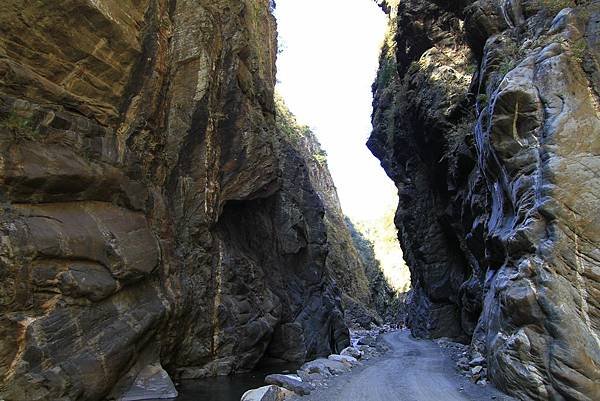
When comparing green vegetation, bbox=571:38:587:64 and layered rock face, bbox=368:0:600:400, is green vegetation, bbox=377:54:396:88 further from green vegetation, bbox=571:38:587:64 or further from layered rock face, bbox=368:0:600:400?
green vegetation, bbox=571:38:587:64

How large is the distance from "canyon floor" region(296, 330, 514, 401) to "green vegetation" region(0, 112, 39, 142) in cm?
967

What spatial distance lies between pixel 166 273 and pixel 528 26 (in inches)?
635

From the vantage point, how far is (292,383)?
42.3ft

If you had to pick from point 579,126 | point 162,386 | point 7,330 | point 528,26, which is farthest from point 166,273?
point 528,26

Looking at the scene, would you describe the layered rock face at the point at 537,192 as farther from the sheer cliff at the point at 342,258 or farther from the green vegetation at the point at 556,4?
the sheer cliff at the point at 342,258

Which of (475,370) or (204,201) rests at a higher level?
(204,201)

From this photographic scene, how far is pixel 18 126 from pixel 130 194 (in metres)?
3.76

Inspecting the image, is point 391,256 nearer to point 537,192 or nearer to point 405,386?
point 405,386

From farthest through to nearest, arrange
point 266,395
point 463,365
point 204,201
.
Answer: point 204,201 < point 463,365 < point 266,395

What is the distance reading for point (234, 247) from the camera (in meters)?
20.9

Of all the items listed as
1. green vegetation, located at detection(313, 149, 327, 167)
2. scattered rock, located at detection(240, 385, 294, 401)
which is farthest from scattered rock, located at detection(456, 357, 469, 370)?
green vegetation, located at detection(313, 149, 327, 167)

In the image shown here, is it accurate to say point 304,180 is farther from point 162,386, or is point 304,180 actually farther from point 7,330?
point 7,330

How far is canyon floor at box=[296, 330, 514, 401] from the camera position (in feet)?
38.1

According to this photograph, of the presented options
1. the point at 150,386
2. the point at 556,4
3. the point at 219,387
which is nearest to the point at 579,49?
the point at 556,4
